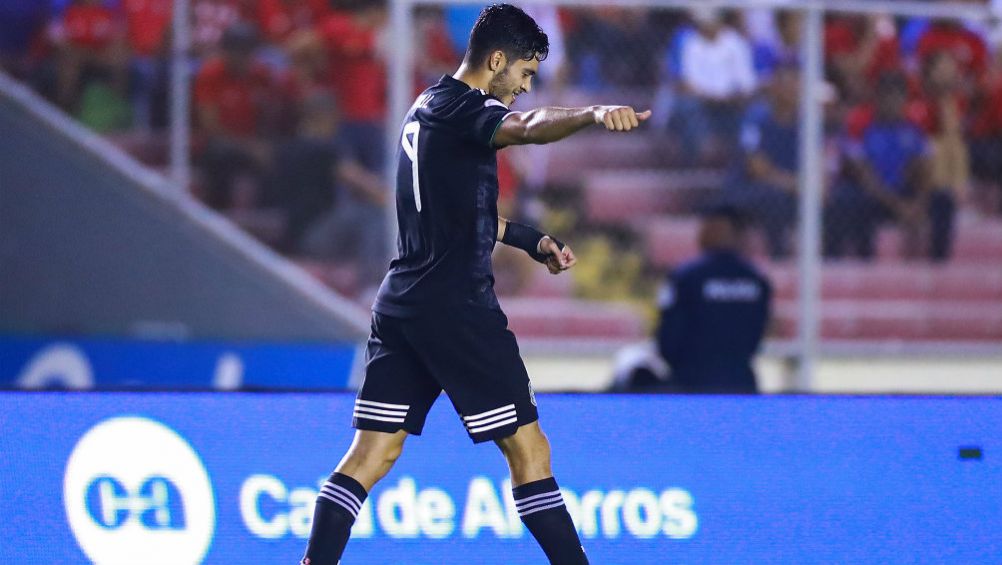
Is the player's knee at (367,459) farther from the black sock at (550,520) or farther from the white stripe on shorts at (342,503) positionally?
the black sock at (550,520)

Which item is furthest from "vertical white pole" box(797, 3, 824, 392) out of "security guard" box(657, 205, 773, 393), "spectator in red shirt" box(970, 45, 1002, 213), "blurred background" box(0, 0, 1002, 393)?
"spectator in red shirt" box(970, 45, 1002, 213)

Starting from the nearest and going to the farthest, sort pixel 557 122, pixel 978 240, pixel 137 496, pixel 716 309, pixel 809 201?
1. pixel 557 122
2. pixel 137 496
3. pixel 716 309
4. pixel 809 201
5. pixel 978 240

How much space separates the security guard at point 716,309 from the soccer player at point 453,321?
3.68 metres

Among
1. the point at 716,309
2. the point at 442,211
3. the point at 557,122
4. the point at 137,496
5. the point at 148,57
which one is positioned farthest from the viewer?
the point at 148,57

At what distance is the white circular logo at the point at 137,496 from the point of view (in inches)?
199

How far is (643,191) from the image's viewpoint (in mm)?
9430

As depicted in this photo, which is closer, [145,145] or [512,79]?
[512,79]

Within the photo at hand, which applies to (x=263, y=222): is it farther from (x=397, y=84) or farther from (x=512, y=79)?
(x=512, y=79)

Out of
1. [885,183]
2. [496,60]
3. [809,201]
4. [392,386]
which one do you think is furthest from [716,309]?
[496,60]

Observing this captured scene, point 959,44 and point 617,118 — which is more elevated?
point 959,44

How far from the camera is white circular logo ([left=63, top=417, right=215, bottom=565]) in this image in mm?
Result: 5051

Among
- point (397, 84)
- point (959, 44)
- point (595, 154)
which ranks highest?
point (959, 44)

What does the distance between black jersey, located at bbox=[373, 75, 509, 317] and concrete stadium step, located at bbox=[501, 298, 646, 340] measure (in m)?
4.60

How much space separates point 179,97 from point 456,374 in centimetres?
460
